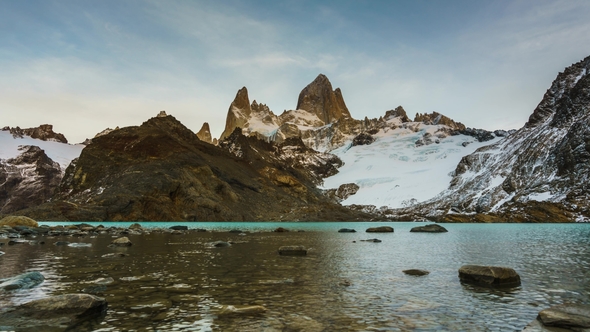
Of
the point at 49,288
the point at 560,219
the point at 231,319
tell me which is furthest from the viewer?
the point at 560,219

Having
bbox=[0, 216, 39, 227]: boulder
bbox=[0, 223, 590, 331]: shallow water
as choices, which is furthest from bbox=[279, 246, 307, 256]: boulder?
bbox=[0, 216, 39, 227]: boulder

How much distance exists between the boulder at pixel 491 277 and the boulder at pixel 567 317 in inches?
254

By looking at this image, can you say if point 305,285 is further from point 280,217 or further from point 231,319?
point 280,217

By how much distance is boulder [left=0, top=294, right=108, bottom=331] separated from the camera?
37.7 feet

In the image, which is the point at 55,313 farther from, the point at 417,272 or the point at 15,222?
the point at 15,222

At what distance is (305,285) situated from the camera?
1917 centimetres

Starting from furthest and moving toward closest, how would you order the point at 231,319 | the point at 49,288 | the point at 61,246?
the point at 61,246, the point at 49,288, the point at 231,319

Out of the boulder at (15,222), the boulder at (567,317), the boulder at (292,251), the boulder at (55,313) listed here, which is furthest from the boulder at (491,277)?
the boulder at (15,222)

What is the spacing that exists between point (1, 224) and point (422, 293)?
81.1 metres

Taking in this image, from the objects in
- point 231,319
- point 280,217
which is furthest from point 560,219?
point 231,319

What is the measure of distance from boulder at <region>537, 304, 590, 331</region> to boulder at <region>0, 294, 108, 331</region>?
14.8 metres

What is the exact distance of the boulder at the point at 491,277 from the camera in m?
19.2

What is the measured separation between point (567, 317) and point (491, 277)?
25.1 feet

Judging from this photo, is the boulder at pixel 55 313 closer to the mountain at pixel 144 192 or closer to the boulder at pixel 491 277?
the boulder at pixel 491 277
